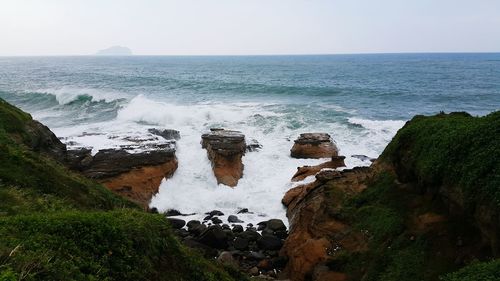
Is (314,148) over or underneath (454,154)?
underneath

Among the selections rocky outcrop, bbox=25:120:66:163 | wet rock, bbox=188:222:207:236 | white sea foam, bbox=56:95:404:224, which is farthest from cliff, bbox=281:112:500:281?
rocky outcrop, bbox=25:120:66:163

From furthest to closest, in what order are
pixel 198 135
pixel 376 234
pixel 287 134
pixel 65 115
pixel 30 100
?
pixel 30 100
pixel 65 115
pixel 287 134
pixel 198 135
pixel 376 234

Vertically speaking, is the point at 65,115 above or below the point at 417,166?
below

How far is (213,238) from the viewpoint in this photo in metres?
16.8

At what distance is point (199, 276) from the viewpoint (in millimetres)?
8555

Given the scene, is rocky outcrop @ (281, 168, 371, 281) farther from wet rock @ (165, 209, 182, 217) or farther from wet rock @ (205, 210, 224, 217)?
wet rock @ (165, 209, 182, 217)

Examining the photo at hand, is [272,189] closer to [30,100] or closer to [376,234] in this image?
[376,234]

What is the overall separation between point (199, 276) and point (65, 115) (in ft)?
123

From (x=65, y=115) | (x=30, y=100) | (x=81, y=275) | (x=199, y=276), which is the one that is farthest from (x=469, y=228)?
(x=30, y=100)

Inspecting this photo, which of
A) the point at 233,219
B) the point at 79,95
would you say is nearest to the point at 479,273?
the point at 233,219

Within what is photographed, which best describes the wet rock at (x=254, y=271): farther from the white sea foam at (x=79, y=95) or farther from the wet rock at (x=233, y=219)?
the white sea foam at (x=79, y=95)

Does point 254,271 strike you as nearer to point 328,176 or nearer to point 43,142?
point 328,176

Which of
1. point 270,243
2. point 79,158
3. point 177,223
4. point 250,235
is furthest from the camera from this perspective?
point 79,158

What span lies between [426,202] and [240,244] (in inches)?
291
